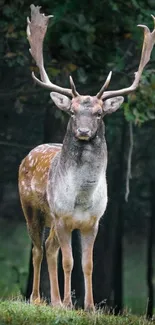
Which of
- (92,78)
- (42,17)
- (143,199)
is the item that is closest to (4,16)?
(92,78)

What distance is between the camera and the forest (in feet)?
54.4

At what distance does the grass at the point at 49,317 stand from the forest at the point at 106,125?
78.2 inches

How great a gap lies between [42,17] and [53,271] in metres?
2.25

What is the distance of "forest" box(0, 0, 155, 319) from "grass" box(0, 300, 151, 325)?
1988 millimetres

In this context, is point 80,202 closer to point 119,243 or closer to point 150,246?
point 119,243

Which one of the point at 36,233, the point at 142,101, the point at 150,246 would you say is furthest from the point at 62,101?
the point at 150,246

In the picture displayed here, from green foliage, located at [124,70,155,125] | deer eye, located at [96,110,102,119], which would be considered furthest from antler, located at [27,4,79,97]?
green foliage, located at [124,70,155,125]

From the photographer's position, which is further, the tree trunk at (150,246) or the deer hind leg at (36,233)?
the tree trunk at (150,246)

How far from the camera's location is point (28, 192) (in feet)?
43.4

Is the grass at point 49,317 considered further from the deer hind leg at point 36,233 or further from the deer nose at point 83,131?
the deer nose at point 83,131

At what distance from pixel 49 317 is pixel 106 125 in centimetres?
1005

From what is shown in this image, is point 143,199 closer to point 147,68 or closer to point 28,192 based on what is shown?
point 147,68

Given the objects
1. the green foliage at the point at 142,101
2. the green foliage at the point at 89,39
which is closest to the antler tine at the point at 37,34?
the green foliage at the point at 89,39

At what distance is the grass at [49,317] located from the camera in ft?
34.4
